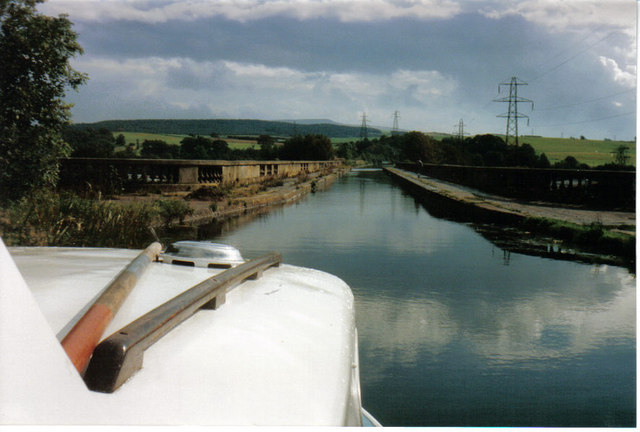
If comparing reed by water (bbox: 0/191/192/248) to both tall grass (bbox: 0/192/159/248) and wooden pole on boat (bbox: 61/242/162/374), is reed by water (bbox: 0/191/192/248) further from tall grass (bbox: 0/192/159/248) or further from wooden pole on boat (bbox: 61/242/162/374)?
wooden pole on boat (bbox: 61/242/162/374)

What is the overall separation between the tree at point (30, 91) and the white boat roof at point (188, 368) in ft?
14.6

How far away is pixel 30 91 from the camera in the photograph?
5.76 metres

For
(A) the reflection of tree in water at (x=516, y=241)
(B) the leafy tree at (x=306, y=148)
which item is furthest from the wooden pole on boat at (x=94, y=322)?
(B) the leafy tree at (x=306, y=148)

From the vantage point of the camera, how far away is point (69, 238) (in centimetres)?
657

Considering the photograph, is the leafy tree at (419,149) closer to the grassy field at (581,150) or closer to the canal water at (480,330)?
the grassy field at (581,150)

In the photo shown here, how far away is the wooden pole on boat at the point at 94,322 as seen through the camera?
50.4 inches

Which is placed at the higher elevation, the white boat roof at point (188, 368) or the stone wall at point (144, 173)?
the stone wall at point (144, 173)

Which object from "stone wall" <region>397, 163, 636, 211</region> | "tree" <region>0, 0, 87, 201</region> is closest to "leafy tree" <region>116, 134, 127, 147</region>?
"tree" <region>0, 0, 87, 201</region>

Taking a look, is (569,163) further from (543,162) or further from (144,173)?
(144,173)

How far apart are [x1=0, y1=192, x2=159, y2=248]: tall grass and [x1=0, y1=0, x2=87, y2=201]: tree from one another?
1.58 feet

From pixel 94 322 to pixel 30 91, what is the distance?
5.34 metres

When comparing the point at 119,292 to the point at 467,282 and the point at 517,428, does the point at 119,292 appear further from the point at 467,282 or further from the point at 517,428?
the point at 467,282

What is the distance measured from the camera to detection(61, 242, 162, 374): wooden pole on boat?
128 cm

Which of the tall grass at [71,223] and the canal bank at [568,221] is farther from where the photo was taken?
the canal bank at [568,221]
